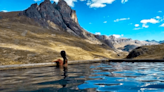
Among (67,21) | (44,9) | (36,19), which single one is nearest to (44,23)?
(36,19)

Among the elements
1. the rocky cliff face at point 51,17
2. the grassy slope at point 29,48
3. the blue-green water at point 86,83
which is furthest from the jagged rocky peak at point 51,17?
the blue-green water at point 86,83

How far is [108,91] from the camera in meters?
8.20

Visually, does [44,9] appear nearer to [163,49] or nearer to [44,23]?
[44,23]

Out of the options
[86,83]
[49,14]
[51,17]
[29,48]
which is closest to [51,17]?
[51,17]

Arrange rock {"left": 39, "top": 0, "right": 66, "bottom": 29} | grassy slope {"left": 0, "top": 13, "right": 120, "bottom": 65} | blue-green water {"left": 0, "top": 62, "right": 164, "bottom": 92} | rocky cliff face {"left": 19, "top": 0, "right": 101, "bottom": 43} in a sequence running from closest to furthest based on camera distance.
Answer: blue-green water {"left": 0, "top": 62, "right": 164, "bottom": 92}, grassy slope {"left": 0, "top": 13, "right": 120, "bottom": 65}, rocky cliff face {"left": 19, "top": 0, "right": 101, "bottom": 43}, rock {"left": 39, "top": 0, "right": 66, "bottom": 29}

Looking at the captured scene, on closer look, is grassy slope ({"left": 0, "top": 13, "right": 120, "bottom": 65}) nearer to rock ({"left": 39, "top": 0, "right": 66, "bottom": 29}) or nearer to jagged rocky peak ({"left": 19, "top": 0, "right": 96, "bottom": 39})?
jagged rocky peak ({"left": 19, "top": 0, "right": 96, "bottom": 39})

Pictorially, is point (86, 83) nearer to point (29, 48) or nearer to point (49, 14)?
point (29, 48)

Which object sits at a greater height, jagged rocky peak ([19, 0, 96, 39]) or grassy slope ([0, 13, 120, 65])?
jagged rocky peak ([19, 0, 96, 39])

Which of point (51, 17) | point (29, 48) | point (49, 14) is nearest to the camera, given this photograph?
point (29, 48)

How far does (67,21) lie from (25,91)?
610ft

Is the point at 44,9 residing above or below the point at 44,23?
above

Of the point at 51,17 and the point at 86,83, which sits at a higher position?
the point at 51,17

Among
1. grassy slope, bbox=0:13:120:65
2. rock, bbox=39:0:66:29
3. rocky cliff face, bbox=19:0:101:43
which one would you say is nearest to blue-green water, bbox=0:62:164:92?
grassy slope, bbox=0:13:120:65

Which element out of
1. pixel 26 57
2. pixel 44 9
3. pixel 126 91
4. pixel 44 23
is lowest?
pixel 126 91
